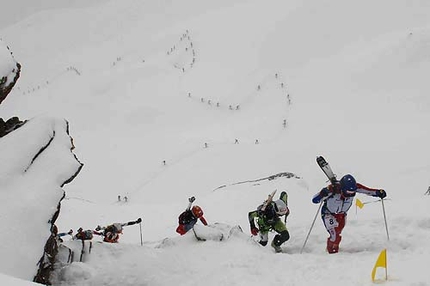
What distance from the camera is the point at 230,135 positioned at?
36.2 meters

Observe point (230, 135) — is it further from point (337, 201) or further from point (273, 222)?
point (337, 201)

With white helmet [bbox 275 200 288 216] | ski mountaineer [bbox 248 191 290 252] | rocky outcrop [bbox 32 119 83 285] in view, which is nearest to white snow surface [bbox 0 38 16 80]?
rocky outcrop [bbox 32 119 83 285]

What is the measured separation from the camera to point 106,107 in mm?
46906

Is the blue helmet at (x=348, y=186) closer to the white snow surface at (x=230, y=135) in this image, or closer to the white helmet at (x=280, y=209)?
the white snow surface at (x=230, y=135)

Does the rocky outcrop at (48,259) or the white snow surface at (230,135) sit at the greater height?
the white snow surface at (230,135)

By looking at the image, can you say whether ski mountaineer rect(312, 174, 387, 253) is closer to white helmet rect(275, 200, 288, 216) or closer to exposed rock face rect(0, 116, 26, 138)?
white helmet rect(275, 200, 288, 216)

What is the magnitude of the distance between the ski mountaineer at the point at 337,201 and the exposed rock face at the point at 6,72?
7.83m

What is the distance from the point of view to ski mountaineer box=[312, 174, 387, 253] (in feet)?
34.9

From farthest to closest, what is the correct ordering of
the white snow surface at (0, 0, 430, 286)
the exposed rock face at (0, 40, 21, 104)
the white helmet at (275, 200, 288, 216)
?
the white helmet at (275, 200, 288, 216) < the exposed rock face at (0, 40, 21, 104) < the white snow surface at (0, 0, 430, 286)

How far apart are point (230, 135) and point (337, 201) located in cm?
2541

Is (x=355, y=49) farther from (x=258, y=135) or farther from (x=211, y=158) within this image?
(x=211, y=158)

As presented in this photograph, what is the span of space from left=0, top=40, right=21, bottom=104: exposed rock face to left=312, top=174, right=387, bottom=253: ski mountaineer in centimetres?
783

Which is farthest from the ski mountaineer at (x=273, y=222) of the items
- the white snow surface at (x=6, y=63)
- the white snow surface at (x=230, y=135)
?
the white snow surface at (x=6, y=63)

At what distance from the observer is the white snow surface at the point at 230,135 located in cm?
911
